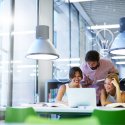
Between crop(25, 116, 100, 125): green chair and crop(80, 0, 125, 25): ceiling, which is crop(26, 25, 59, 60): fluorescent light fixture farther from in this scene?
crop(80, 0, 125, 25): ceiling

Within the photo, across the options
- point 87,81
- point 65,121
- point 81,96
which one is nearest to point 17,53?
point 87,81

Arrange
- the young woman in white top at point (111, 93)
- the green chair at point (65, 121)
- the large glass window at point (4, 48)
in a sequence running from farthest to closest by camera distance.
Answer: the large glass window at point (4, 48)
the young woman in white top at point (111, 93)
the green chair at point (65, 121)

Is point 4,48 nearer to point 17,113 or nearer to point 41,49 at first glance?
point 41,49

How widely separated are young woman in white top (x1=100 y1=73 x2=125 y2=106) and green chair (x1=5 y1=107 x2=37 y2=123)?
133 cm

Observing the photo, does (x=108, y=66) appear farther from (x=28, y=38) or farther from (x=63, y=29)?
(x=63, y=29)

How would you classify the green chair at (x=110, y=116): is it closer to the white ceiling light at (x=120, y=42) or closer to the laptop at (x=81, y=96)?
the laptop at (x=81, y=96)

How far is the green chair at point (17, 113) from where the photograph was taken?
2729mm

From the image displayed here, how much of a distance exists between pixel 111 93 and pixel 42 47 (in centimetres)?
110

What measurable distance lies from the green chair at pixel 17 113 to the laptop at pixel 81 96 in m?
0.69

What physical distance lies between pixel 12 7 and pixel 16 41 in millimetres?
550

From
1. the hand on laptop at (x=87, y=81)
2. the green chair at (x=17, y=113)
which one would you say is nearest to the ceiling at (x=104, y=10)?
the hand on laptop at (x=87, y=81)

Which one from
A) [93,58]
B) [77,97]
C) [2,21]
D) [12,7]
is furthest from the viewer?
[12,7]

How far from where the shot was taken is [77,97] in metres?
3.33

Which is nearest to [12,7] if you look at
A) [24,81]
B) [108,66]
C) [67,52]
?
[24,81]
